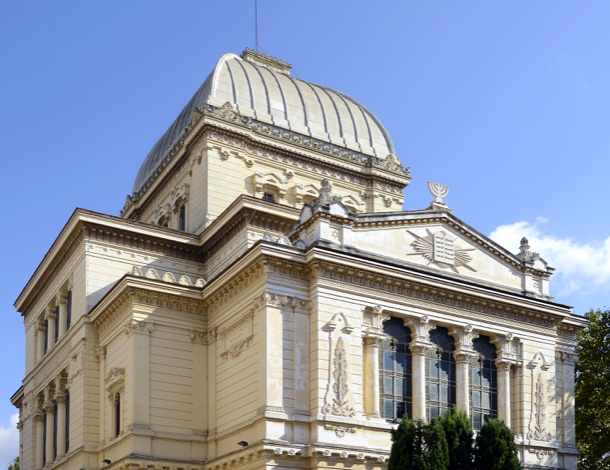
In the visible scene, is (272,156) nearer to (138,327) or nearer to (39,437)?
(138,327)

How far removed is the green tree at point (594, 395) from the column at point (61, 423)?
2609cm

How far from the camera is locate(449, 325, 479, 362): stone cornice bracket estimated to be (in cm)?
3073

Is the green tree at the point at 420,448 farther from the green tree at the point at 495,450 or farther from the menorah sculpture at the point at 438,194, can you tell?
the menorah sculpture at the point at 438,194

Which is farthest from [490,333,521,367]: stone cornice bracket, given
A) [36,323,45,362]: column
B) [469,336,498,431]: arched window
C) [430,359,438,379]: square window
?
[36,323,45,362]: column

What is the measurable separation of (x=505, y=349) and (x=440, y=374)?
314cm

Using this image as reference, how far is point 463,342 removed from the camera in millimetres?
30906

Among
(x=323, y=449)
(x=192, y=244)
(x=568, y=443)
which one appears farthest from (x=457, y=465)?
(x=192, y=244)

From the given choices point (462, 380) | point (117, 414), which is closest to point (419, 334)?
point (462, 380)

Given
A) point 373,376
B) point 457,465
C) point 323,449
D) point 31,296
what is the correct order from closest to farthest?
point 457,465, point 323,449, point 373,376, point 31,296

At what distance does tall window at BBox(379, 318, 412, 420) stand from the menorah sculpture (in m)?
5.40

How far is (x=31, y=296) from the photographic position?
142 ft

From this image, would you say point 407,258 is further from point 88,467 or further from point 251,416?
point 88,467

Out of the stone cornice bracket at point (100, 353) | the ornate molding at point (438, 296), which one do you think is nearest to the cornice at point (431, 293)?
the ornate molding at point (438, 296)

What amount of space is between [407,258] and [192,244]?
10549mm
